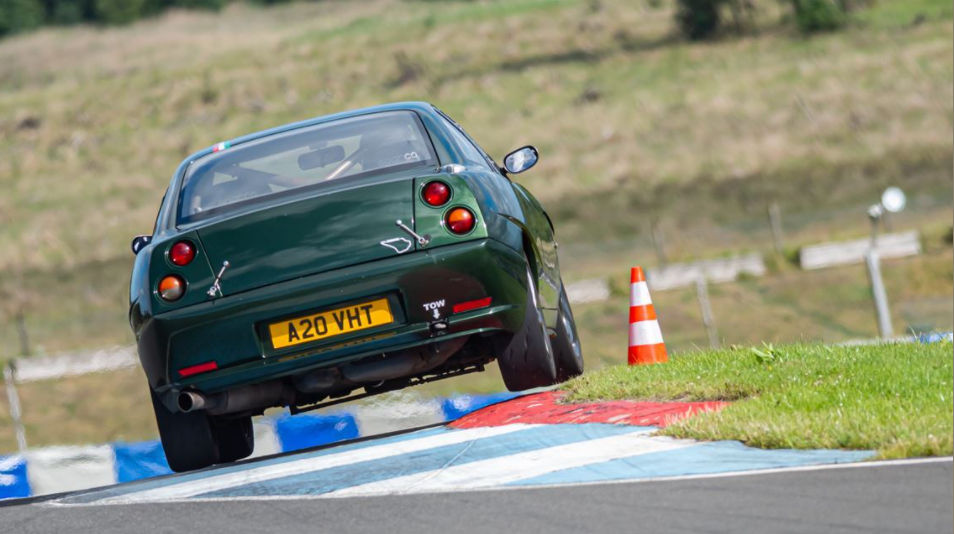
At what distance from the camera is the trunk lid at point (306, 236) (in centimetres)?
608

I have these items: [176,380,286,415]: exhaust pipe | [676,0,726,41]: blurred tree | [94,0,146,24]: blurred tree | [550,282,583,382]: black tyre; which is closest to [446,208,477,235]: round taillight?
[176,380,286,415]: exhaust pipe

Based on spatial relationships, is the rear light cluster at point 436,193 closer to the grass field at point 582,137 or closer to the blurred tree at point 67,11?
the grass field at point 582,137

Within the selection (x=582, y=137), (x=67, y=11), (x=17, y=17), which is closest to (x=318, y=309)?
Result: (x=582, y=137)

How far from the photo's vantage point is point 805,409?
229 inches

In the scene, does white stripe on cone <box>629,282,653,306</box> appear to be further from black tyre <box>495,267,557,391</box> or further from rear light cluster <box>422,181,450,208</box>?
rear light cluster <box>422,181,450,208</box>

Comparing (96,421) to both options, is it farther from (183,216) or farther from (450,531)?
(450,531)

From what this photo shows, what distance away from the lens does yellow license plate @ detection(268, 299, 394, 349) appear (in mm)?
6086

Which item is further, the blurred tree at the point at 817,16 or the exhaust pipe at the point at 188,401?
the blurred tree at the point at 817,16

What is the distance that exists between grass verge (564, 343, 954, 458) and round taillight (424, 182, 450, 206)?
133 centimetres

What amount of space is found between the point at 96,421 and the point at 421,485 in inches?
556

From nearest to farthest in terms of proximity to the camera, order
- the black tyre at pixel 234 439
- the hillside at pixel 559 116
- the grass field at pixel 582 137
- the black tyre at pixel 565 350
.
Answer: the black tyre at pixel 234 439
the black tyre at pixel 565 350
the grass field at pixel 582 137
the hillside at pixel 559 116

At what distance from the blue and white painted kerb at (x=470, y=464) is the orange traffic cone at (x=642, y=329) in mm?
1919

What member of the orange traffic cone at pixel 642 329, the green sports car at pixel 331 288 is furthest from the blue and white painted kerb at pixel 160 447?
the green sports car at pixel 331 288

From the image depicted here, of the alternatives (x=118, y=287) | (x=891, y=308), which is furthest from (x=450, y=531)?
(x=118, y=287)
